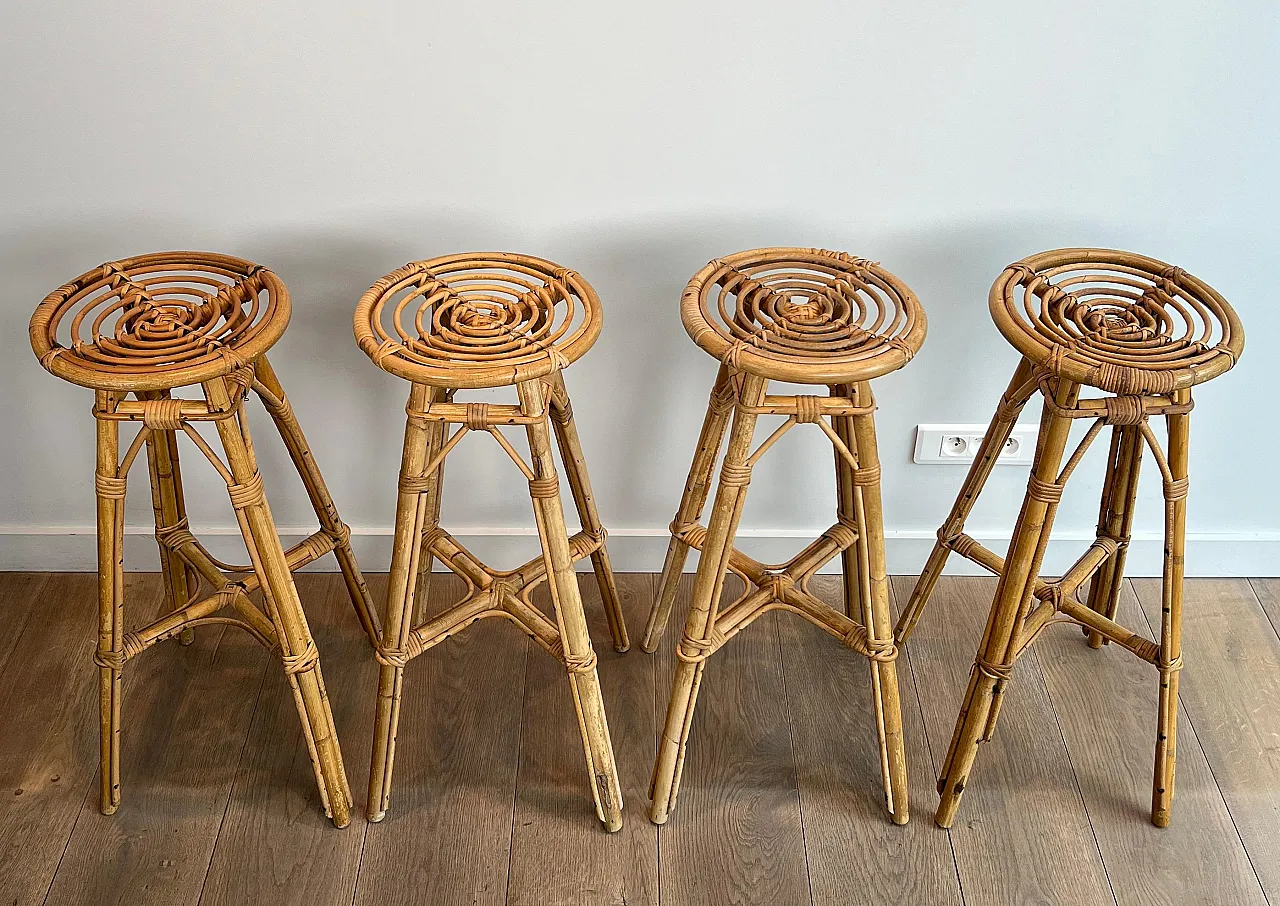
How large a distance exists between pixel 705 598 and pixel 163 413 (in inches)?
31.4

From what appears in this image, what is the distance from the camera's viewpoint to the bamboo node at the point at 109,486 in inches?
60.2

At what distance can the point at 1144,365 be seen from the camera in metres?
1.43

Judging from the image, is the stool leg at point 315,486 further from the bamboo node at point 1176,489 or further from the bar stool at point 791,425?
the bamboo node at point 1176,489

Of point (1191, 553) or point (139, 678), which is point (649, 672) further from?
point (1191, 553)

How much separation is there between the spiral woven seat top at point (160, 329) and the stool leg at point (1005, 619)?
1088 mm

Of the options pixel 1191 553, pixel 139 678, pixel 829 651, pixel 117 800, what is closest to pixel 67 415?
pixel 139 678

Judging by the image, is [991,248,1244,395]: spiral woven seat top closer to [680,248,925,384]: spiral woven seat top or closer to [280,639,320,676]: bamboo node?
[680,248,925,384]: spiral woven seat top

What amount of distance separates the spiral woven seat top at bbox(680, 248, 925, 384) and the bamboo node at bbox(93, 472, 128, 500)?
2.72 feet

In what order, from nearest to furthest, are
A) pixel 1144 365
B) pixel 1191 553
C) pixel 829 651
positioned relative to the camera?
pixel 1144 365 < pixel 829 651 < pixel 1191 553

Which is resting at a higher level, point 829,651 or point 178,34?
point 178,34

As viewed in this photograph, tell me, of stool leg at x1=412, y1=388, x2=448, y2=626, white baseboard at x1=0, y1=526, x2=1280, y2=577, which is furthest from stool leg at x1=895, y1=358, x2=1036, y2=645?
stool leg at x1=412, y1=388, x2=448, y2=626

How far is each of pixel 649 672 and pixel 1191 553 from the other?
1.13 metres

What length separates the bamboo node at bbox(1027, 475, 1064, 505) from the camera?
1530 millimetres

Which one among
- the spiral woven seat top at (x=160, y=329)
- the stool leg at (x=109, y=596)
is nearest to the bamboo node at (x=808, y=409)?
the spiral woven seat top at (x=160, y=329)
